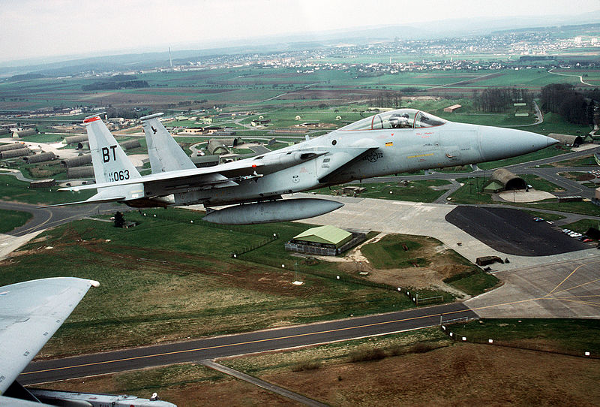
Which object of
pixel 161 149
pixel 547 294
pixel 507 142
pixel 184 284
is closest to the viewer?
pixel 507 142

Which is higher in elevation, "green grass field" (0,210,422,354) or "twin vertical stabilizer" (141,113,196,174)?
"twin vertical stabilizer" (141,113,196,174)

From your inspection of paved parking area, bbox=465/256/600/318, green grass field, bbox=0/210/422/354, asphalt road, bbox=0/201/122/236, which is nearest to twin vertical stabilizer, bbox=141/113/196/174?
green grass field, bbox=0/210/422/354

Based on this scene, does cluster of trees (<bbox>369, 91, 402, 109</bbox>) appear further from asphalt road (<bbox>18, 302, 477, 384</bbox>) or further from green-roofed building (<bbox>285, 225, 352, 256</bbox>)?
asphalt road (<bbox>18, 302, 477, 384</bbox>)

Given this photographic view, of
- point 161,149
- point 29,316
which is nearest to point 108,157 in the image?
point 161,149

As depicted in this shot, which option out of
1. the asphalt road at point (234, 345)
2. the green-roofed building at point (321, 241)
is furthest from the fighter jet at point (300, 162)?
the green-roofed building at point (321, 241)

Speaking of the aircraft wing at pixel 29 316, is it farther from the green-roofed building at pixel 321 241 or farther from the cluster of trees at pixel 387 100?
the cluster of trees at pixel 387 100

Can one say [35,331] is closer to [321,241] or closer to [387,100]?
[321,241]
